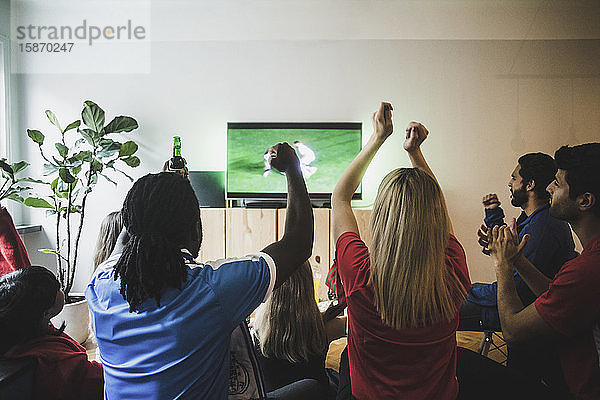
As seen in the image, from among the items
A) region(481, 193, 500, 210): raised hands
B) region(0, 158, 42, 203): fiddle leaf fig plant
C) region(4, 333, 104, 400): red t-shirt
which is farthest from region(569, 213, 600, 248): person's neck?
region(0, 158, 42, 203): fiddle leaf fig plant

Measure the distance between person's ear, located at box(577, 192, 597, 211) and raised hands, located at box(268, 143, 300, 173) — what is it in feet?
3.15

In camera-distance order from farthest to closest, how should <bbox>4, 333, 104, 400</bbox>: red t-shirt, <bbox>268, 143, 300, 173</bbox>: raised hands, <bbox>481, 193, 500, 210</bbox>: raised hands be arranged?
<bbox>481, 193, 500, 210</bbox>: raised hands → <bbox>4, 333, 104, 400</bbox>: red t-shirt → <bbox>268, 143, 300, 173</bbox>: raised hands

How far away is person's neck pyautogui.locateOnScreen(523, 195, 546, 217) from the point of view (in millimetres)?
2465

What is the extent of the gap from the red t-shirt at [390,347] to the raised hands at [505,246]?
0.34m

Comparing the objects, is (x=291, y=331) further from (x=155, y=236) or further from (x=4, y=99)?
(x=4, y=99)

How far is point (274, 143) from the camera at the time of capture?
13.4 feet

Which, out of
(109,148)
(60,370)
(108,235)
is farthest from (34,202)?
(60,370)

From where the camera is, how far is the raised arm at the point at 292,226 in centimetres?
112

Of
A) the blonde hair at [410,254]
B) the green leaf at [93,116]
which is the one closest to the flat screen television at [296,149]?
the green leaf at [93,116]

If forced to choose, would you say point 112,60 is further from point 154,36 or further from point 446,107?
point 446,107

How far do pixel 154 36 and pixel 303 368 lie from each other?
3.40 meters

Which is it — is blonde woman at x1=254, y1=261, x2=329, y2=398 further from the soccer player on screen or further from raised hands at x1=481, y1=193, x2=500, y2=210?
the soccer player on screen

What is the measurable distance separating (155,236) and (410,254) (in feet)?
2.06

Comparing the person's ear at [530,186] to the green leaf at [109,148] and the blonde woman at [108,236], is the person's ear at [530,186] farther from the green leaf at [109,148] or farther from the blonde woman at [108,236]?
the green leaf at [109,148]
